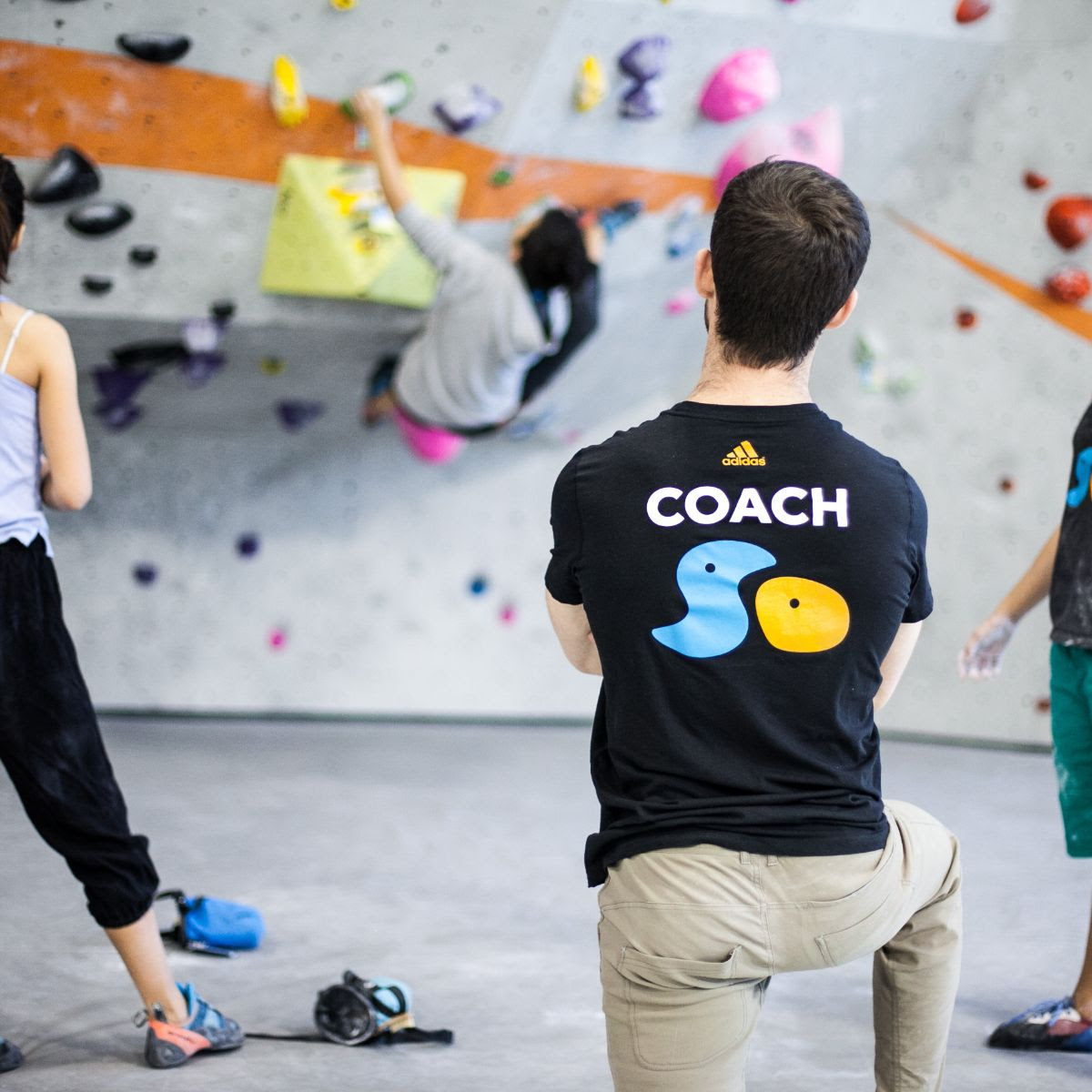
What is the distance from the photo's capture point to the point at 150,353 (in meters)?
3.73

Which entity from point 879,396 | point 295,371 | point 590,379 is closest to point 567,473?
point 295,371

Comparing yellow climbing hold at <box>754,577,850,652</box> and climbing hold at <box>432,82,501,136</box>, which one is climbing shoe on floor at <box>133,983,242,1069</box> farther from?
climbing hold at <box>432,82,501,136</box>

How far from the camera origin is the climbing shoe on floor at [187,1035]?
6.37 ft

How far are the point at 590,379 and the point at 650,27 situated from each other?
1.33 m

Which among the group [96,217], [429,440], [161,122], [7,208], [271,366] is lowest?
[429,440]

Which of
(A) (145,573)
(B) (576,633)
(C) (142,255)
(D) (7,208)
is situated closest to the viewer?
(B) (576,633)

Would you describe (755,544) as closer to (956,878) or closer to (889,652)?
(889,652)

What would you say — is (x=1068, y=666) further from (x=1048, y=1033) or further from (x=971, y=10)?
(x=971, y=10)

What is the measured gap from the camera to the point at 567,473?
3.91 ft

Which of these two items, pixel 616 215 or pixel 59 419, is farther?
pixel 616 215

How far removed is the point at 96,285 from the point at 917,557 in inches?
104

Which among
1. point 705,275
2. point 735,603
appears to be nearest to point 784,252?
point 705,275

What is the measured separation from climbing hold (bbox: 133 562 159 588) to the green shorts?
3166mm

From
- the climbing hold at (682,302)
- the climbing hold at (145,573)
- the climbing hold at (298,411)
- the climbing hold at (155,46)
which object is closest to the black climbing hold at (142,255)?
the climbing hold at (155,46)
